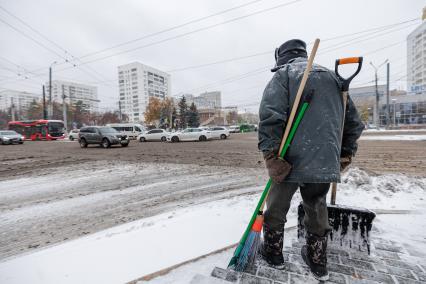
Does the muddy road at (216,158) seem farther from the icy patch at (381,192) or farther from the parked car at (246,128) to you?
the parked car at (246,128)

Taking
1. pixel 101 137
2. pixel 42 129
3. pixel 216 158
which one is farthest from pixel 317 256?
pixel 42 129

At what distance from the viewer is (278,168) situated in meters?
1.67

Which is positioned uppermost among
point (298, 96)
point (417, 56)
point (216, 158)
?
point (417, 56)

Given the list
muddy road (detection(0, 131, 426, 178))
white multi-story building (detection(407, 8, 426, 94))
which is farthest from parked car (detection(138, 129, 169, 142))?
white multi-story building (detection(407, 8, 426, 94))

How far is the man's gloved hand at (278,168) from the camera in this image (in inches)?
65.4

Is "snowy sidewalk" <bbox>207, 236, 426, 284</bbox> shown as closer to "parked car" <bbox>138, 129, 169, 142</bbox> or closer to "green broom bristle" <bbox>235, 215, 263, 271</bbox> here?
"green broom bristle" <bbox>235, 215, 263, 271</bbox>

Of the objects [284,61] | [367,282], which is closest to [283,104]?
[284,61]

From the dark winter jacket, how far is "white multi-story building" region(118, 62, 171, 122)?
9512cm

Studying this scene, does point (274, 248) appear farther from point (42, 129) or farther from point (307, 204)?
point (42, 129)

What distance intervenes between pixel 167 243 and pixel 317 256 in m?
1.50

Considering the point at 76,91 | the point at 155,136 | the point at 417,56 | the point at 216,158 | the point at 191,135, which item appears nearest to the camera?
the point at 216,158

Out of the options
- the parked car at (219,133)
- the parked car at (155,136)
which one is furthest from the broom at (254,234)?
the parked car at (155,136)

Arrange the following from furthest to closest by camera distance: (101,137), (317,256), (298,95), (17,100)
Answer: (17,100)
(101,137)
(317,256)
(298,95)

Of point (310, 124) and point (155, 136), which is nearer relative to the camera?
point (310, 124)
